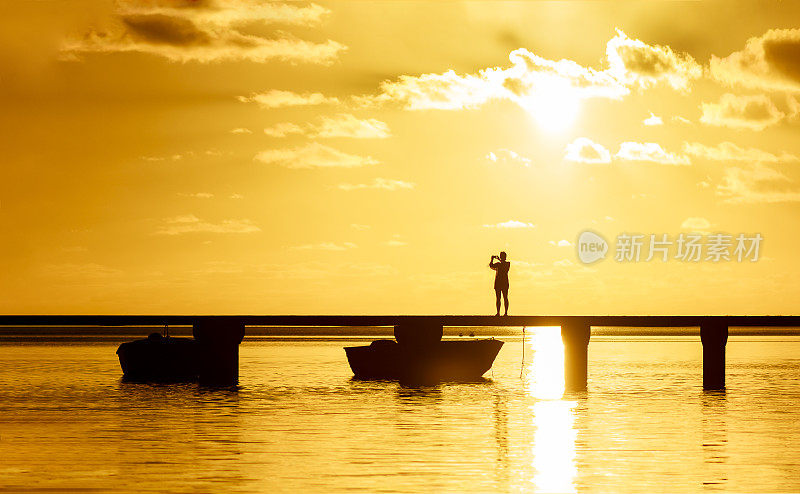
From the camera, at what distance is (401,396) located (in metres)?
47.3

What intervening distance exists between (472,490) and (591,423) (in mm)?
13568

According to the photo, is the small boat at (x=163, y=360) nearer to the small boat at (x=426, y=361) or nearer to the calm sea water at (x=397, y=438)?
the calm sea water at (x=397, y=438)

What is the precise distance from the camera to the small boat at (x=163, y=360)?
189ft

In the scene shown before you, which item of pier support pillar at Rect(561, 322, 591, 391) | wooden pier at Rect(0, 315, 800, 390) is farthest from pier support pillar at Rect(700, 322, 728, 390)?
pier support pillar at Rect(561, 322, 591, 391)

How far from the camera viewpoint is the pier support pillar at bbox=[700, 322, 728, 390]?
48.6 metres

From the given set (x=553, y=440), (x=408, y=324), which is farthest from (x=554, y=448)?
(x=408, y=324)

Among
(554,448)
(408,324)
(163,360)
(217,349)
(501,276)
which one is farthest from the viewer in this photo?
(163,360)

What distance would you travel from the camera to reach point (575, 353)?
50.3 meters

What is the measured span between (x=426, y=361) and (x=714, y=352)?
12793mm

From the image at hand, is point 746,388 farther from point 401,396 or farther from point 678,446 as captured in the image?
point 678,446

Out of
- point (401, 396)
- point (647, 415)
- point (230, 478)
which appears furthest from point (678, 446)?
point (401, 396)

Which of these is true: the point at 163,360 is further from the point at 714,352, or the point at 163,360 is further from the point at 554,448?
the point at 554,448

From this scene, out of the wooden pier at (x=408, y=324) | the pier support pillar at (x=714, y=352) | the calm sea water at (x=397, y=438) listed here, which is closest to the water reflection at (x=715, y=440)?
the calm sea water at (x=397, y=438)

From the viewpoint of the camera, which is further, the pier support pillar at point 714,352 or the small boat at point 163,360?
the small boat at point 163,360
